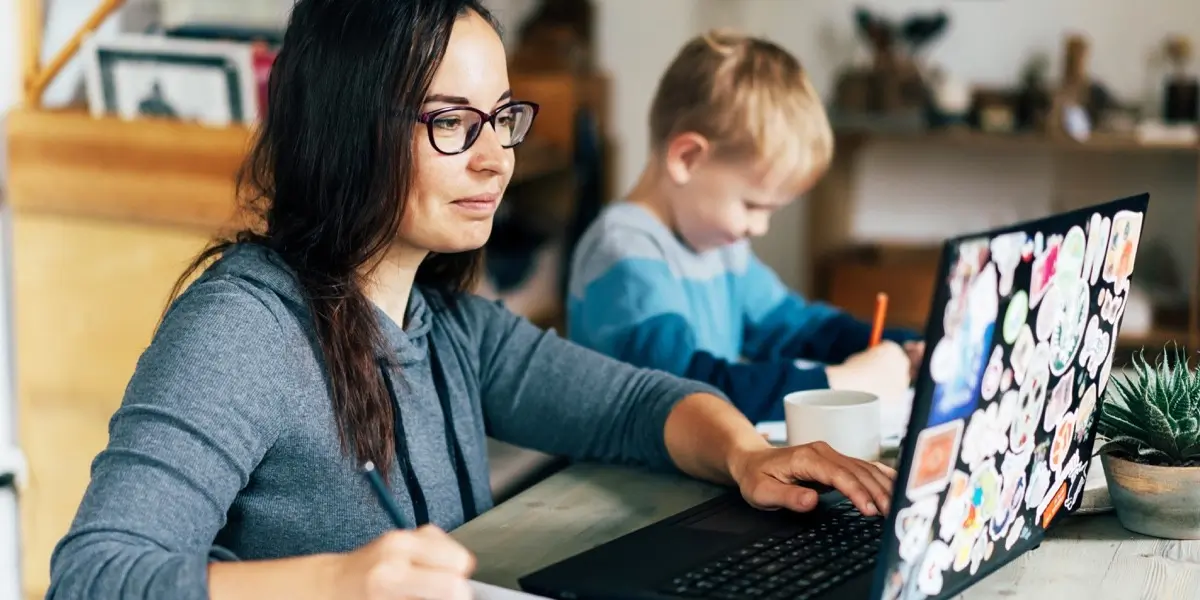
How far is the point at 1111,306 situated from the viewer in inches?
39.7

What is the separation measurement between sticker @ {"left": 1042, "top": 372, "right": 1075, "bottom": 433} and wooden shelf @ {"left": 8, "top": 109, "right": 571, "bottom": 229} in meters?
1.47

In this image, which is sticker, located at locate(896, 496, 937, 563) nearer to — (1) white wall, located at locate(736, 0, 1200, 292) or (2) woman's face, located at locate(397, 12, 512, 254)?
(2) woman's face, located at locate(397, 12, 512, 254)

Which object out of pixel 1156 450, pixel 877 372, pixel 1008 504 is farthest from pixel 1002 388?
pixel 877 372

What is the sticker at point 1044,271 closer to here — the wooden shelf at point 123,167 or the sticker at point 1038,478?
the sticker at point 1038,478

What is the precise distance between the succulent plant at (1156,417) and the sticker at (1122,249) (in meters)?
0.11

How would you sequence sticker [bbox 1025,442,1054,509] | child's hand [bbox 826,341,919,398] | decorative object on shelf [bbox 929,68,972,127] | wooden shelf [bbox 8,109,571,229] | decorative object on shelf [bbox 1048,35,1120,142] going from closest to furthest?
sticker [bbox 1025,442,1054,509] → child's hand [bbox 826,341,919,398] → wooden shelf [bbox 8,109,571,229] → decorative object on shelf [bbox 1048,35,1120,142] → decorative object on shelf [bbox 929,68,972,127]

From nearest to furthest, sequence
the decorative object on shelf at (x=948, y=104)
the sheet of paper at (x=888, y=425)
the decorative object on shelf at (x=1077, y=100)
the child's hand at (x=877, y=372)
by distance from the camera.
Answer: the sheet of paper at (x=888, y=425) < the child's hand at (x=877, y=372) < the decorative object on shelf at (x=1077, y=100) < the decorative object on shelf at (x=948, y=104)

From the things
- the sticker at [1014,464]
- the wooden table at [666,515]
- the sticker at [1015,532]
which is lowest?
the wooden table at [666,515]

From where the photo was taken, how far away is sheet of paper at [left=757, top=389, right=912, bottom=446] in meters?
1.39

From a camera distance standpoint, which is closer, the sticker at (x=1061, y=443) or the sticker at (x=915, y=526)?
the sticker at (x=915, y=526)

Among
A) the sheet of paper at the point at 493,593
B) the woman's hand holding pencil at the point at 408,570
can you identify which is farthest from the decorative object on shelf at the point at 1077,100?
the woman's hand holding pencil at the point at 408,570

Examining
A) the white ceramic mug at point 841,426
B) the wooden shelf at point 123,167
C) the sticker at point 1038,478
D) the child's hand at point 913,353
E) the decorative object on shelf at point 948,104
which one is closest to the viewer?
the sticker at point 1038,478

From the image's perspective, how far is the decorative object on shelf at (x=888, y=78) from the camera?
3.53 m

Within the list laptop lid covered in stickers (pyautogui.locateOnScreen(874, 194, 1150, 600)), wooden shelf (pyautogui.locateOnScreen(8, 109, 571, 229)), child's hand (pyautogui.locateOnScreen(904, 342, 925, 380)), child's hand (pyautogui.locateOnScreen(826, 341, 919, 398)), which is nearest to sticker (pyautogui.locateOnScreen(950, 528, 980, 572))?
laptop lid covered in stickers (pyautogui.locateOnScreen(874, 194, 1150, 600))
